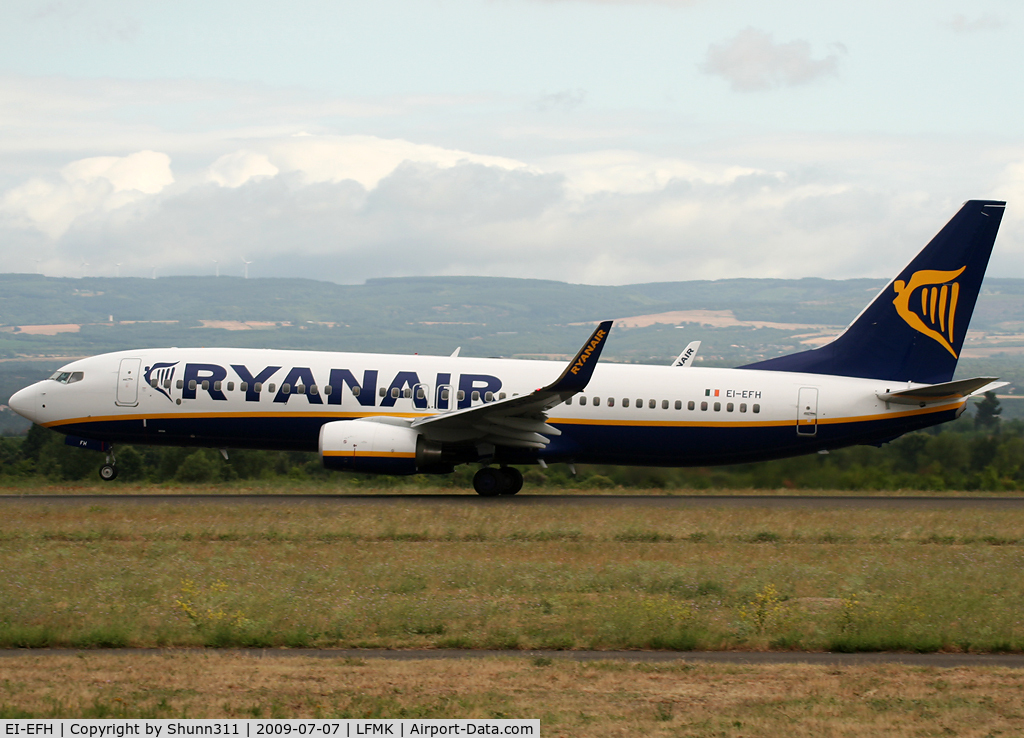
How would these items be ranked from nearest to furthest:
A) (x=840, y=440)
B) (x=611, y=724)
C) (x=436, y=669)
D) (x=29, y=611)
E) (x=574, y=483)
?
(x=611, y=724) → (x=436, y=669) → (x=29, y=611) → (x=840, y=440) → (x=574, y=483)

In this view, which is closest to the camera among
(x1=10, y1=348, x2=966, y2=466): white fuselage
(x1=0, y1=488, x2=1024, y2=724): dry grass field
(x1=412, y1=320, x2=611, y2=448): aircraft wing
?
(x1=0, y1=488, x2=1024, y2=724): dry grass field

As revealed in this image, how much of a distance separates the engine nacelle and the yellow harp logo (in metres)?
13.5

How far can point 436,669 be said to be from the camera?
1152 cm

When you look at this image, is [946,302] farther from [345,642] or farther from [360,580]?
[345,642]

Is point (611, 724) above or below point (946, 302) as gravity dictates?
below

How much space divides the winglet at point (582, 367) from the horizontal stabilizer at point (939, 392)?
873cm

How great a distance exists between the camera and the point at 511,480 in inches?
1162

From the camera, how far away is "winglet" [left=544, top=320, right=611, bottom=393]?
25062 millimetres

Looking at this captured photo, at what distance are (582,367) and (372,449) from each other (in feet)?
18.4

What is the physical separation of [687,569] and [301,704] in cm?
892

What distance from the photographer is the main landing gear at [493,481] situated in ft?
95.9

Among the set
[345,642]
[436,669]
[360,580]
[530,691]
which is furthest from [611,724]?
[360,580]

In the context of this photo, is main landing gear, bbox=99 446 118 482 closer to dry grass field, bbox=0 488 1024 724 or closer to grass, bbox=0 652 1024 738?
dry grass field, bbox=0 488 1024 724

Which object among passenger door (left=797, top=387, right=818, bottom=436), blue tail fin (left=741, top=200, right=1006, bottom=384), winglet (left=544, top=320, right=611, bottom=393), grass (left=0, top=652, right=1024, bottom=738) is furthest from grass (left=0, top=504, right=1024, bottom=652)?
blue tail fin (left=741, top=200, right=1006, bottom=384)
